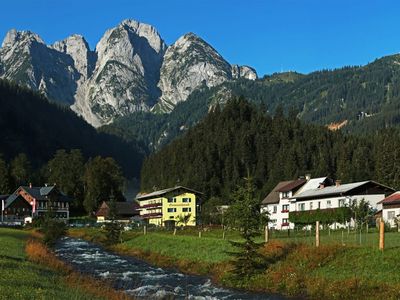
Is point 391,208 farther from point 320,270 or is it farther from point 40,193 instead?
point 40,193

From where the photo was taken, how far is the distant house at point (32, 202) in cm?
17650

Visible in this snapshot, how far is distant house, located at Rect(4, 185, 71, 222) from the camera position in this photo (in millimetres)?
176500

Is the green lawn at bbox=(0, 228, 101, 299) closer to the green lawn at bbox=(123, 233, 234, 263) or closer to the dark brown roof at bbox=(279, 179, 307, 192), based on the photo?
the green lawn at bbox=(123, 233, 234, 263)

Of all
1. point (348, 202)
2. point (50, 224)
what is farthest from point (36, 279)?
point (348, 202)

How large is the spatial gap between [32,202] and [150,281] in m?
148

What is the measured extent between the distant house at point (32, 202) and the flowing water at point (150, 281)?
119625 mm

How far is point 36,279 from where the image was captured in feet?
95.5

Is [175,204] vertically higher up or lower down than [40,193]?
lower down

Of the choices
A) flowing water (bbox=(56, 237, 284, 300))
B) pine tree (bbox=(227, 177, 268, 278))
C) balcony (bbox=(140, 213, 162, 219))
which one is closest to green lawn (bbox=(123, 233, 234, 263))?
flowing water (bbox=(56, 237, 284, 300))

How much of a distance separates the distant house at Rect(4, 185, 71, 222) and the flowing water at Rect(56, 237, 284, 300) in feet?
392

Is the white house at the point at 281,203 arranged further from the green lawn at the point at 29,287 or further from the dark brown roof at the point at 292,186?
the green lawn at the point at 29,287

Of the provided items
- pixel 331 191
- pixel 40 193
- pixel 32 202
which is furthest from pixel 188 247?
pixel 40 193

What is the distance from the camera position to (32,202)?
182 meters

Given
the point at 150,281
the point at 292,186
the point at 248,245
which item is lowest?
the point at 150,281
